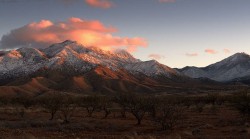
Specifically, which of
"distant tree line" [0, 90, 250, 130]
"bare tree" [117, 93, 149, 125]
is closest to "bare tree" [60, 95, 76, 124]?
"distant tree line" [0, 90, 250, 130]

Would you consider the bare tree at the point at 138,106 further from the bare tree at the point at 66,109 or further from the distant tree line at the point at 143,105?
the bare tree at the point at 66,109

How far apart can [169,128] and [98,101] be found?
49.5 m

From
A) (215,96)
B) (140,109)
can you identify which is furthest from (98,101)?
(215,96)

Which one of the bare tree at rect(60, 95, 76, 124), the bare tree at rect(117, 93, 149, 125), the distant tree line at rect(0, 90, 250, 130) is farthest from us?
the bare tree at rect(60, 95, 76, 124)

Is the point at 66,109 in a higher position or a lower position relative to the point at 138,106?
lower

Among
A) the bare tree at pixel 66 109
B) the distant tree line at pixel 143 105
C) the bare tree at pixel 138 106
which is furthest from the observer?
the bare tree at pixel 66 109

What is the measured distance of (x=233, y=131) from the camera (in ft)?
146

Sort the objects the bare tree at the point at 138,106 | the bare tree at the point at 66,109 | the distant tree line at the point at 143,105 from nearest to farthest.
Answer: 1. the distant tree line at the point at 143,105
2. the bare tree at the point at 138,106
3. the bare tree at the point at 66,109

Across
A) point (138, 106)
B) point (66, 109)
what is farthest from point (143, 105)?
point (66, 109)

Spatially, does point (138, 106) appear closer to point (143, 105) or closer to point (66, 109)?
point (143, 105)

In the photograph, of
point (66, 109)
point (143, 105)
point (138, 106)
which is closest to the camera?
point (138, 106)

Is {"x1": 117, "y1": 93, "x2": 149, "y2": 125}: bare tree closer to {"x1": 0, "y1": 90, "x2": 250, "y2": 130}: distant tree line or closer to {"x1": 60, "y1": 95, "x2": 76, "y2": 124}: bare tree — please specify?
{"x1": 0, "y1": 90, "x2": 250, "y2": 130}: distant tree line

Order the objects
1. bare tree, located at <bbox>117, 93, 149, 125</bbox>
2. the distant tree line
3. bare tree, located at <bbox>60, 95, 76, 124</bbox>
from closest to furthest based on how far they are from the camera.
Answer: the distant tree line
bare tree, located at <bbox>117, 93, 149, 125</bbox>
bare tree, located at <bbox>60, 95, 76, 124</bbox>

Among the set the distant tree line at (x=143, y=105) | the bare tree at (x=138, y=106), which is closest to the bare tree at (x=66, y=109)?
the distant tree line at (x=143, y=105)
